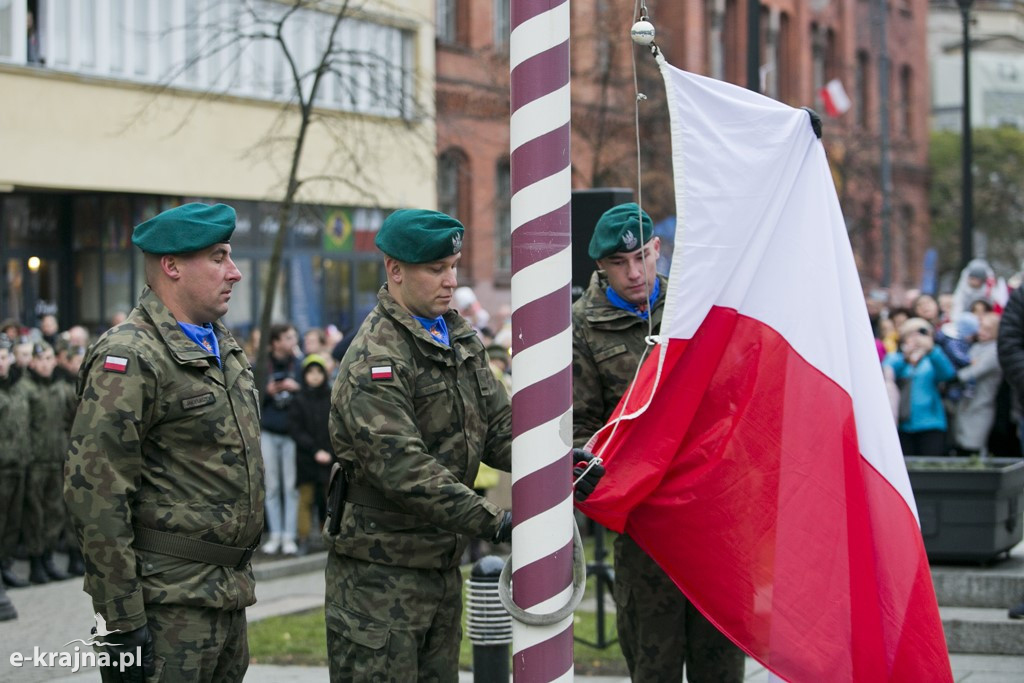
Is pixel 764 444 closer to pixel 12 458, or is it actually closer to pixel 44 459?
pixel 12 458

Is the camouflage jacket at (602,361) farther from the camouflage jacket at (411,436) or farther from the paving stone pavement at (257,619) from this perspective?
the paving stone pavement at (257,619)

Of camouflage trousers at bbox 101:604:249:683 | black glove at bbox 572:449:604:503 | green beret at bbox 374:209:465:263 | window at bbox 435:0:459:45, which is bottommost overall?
camouflage trousers at bbox 101:604:249:683

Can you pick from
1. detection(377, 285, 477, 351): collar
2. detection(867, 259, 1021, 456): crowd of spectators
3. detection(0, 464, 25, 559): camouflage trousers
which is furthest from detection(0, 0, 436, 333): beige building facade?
detection(377, 285, 477, 351): collar

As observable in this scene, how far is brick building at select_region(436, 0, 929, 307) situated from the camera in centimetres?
2498

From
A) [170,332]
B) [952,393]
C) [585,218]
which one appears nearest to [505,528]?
[170,332]

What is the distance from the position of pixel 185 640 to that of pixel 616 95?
24.2 m

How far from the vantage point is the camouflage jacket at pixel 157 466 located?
432 centimetres

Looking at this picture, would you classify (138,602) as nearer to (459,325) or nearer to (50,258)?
(459,325)

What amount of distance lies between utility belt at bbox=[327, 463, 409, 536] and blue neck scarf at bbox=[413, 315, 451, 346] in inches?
23.3

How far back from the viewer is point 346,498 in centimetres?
500

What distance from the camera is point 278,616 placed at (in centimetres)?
1032

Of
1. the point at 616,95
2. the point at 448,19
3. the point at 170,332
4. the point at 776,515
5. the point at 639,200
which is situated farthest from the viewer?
the point at 448,19

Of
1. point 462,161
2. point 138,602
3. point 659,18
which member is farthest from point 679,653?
point 659,18

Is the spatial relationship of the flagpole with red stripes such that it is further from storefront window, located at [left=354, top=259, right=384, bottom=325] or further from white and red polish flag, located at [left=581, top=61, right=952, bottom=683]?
storefront window, located at [left=354, top=259, right=384, bottom=325]
